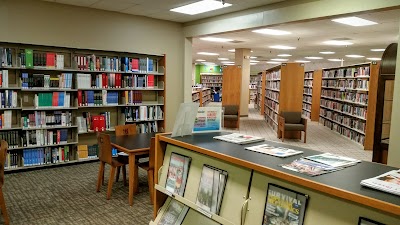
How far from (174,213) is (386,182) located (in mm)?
1778

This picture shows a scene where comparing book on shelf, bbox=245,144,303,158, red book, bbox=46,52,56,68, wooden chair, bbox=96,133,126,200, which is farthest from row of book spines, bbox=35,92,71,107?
book on shelf, bbox=245,144,303,158

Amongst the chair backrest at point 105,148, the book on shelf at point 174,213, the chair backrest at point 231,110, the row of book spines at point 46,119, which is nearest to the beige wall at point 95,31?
the row of book spines at point 46,119

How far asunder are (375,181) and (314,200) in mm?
324

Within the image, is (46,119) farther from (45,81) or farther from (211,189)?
(211,189)

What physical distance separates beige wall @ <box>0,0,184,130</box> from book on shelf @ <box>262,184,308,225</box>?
5.10 metres

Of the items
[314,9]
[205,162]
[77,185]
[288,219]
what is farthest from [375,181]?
[77,185]

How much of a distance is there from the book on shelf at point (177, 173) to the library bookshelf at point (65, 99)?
3.62 m

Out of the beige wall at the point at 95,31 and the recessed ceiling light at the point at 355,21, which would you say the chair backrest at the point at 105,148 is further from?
the recessed ceiling light at the point at 355,21

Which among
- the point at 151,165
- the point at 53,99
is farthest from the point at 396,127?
the point at 53,99

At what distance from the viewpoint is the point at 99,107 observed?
618cm

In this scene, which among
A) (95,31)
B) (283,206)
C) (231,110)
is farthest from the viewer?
(231,110)

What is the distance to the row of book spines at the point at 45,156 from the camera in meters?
5.23

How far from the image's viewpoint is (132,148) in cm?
377

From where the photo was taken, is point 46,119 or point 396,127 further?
point 46,119
